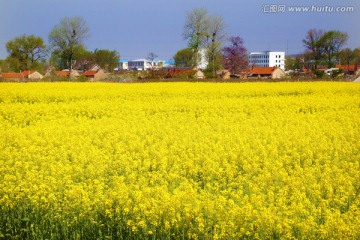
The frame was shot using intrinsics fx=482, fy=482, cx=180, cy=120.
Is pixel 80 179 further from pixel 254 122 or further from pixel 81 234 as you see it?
pixel 254 122

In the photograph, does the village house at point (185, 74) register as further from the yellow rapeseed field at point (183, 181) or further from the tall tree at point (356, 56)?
the yellow rapeseed field at point (183, 181)

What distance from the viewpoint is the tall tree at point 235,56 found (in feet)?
265

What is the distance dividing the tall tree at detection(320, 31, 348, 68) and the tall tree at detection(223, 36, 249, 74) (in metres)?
19.0

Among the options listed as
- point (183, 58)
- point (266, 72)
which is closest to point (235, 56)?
point (266, 72)

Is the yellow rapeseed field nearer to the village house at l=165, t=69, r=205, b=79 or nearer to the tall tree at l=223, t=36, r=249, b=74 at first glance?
the village house at l=165, t=69, r=205, b=79

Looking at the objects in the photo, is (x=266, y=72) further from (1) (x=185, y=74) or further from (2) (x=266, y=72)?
(1) (x=185, y=74)

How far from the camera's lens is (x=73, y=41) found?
227 ft

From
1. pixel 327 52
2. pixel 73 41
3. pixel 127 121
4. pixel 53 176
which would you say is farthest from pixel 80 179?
pixel 327 52

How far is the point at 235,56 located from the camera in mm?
82000

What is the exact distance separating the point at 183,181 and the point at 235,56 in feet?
250

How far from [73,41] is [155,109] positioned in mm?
54698

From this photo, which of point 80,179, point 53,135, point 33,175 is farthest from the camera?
point 53,135

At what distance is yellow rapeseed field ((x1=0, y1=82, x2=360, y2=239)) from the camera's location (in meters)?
5.59

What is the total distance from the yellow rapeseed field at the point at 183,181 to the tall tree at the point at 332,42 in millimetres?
82936
